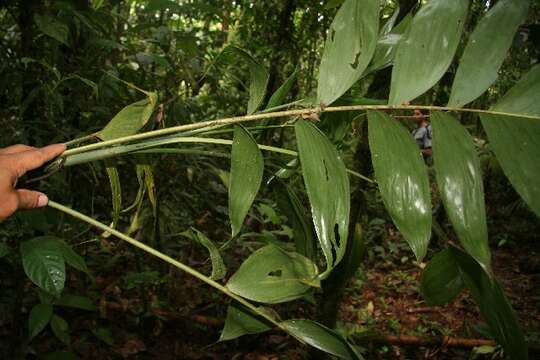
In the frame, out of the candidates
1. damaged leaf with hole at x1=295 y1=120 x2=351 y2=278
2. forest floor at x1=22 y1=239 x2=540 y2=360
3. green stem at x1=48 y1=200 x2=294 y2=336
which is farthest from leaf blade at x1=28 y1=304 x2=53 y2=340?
damaged leaf with hole at x1=295 y1=120 x2=351 y2=278

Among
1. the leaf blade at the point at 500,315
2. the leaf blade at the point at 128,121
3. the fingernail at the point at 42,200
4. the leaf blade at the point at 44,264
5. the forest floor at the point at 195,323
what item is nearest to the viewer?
the leaf blade at the point at 500,315

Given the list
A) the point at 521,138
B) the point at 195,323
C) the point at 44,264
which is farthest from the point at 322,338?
the point at 195,323

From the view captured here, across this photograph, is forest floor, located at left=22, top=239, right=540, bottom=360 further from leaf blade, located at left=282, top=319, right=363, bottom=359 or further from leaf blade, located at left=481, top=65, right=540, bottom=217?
leaf blade, located at left=481, top=65, right=540, bottom=217

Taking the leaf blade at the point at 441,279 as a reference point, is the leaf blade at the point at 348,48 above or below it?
above

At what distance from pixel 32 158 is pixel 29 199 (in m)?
0.05

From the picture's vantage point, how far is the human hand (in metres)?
0.52

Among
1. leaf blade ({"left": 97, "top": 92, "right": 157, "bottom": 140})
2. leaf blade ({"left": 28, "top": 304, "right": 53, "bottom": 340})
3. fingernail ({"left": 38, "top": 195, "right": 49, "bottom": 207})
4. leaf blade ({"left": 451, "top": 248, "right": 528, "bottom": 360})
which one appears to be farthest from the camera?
leaf blade ({"left": 28, "top": 304, "right": 53, "bottom": 340})

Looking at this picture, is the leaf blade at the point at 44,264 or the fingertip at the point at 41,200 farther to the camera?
the leaf blade at the point at 44,264

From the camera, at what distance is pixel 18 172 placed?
21.0 inches

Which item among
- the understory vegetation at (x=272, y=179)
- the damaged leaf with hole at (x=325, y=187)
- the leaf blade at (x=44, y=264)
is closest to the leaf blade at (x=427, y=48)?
the understory vegetation at (x=272, y=179)

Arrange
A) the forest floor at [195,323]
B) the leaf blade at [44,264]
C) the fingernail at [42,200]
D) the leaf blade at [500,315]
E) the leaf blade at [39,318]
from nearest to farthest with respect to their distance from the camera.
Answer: the leaf blade at [500,315] → the fingernail at [42,200] → the leaf blade at [44,264] → the leaf blade at [39,318] → the forest floor at [195,323]

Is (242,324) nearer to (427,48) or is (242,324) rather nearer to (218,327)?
(427,48)

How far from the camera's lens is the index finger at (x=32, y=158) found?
0.53 metres

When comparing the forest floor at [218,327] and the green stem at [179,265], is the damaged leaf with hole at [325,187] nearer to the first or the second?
the green stem at [179,265]
